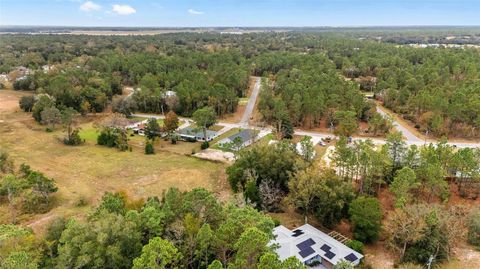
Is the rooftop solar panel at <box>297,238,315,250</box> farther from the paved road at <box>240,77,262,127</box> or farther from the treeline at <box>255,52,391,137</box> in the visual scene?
the paved road at <box>240,77,262,127</box>

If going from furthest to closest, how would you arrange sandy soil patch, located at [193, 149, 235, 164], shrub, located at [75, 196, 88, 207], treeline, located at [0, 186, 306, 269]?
sandy soil patch, located at [193, 149, 235, 164] < shrub, located at [75, 196, 88, 207] < treeline, located at [0, 186, 306, 269]

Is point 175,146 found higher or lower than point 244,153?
lower

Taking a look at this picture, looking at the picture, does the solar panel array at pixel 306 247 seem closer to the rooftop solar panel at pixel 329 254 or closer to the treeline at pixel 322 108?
the rooftop solar panel at pixel 329 254

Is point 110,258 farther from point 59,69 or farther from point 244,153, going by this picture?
point 59,69

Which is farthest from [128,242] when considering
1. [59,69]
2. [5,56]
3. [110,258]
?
[5,56]

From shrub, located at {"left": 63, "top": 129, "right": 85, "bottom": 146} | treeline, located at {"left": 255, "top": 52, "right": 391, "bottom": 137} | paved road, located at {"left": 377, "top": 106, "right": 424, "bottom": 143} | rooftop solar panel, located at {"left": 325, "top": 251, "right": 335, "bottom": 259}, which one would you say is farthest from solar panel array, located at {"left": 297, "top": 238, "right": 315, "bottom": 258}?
shrub, located at {"left": 63, "top": 129, "right": 85, "bottom": 146}

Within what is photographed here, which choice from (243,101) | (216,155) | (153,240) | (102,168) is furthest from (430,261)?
(243,101)

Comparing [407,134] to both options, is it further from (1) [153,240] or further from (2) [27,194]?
(2) [27,194]
